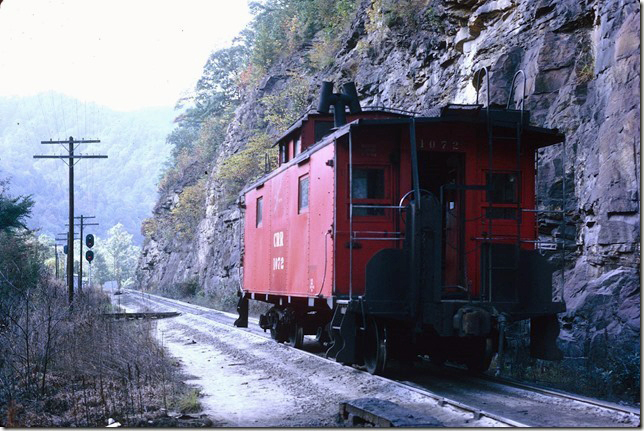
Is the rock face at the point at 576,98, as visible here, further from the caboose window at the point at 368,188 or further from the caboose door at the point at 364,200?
the caboose window at the point at 368,188

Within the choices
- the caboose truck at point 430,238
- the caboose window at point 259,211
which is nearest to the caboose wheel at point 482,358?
the caboose truck at point 430,238

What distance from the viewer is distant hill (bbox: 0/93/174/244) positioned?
94.2 m

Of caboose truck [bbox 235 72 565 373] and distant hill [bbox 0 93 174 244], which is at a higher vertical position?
distant hill [bbox 0 93 174 244]

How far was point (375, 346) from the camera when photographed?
12.0m

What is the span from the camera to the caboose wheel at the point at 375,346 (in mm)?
11594

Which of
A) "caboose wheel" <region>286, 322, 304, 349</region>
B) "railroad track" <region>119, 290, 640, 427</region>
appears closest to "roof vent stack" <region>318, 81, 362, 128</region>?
"caboose wheel" <region>286, 322, 304, 349</region>

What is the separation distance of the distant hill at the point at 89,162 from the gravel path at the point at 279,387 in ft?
229

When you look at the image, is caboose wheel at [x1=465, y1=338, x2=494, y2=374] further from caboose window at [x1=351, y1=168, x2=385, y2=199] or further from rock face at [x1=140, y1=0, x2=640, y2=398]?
caboose window at [x1=351, y1=168, x2=385, y2=199]

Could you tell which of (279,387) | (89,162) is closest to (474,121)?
(279,387)

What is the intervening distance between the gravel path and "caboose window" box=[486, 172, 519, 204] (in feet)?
10.7

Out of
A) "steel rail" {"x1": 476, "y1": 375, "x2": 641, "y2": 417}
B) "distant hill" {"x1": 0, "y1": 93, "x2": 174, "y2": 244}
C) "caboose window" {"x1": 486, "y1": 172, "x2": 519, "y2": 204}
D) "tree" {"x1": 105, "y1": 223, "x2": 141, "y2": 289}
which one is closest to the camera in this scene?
"steel rail" {"x1": 476, "y1": 375, "x2": 641, "y2": 417}

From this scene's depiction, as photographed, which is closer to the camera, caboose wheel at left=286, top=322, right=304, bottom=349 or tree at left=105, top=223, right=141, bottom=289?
caboose wheel at left=286, top=322, right=304, bottom=349

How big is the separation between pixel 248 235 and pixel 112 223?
123 meters

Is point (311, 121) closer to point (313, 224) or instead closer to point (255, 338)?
point (313, 224)
